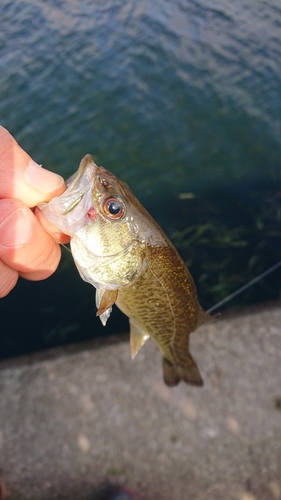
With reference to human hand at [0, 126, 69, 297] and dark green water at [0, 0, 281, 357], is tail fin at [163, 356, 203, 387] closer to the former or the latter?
human hand at [0, 126, 69, 297]

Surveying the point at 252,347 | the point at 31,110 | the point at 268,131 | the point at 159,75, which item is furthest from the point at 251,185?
the point at 31,110

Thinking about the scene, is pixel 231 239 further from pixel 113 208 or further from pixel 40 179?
pixel 40 179

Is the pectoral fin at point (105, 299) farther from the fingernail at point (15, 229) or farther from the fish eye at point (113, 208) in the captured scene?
the fingernail at point (15, 229)

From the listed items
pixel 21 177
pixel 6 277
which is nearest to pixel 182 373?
pixel 6 277

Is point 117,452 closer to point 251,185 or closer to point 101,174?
point 101,174

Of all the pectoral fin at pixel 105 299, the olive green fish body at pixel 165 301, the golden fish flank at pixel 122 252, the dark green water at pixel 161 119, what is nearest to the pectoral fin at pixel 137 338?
the olive green fish body at pixel 165 301

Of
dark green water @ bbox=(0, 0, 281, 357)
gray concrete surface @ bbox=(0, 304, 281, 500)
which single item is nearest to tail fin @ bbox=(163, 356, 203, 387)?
gray concrete surface @ bbox=(0, 304, 281, 500)
